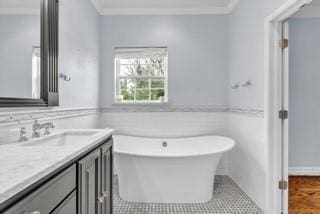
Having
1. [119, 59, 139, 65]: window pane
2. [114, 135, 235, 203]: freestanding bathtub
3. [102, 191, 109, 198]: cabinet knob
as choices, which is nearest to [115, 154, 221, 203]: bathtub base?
[114, 135, 235, 203]: freestanding bathtub

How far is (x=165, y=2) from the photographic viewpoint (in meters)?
3.40

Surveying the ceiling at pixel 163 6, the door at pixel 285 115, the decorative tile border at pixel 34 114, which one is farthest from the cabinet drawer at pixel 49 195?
A: the ceiling at pixel 163 6

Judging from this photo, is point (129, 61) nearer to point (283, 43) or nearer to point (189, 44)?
point (189, 44)

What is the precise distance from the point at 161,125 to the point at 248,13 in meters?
Result: 1.99

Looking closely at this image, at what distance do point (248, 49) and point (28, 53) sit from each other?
2.42m

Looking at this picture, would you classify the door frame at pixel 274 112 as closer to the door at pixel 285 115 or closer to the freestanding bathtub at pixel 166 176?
the door at pixel 285 115

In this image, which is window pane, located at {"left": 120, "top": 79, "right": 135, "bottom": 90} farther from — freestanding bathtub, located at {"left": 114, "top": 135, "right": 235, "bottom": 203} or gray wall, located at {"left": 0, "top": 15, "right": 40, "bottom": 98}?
gray wall, located at {"left": 0, "top": 15, "right": 40, "bottom": 98}

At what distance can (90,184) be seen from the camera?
128cm

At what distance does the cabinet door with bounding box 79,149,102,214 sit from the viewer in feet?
3.75

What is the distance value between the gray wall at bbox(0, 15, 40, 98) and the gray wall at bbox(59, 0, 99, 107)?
55cm

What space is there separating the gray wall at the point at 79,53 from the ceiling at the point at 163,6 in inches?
9.8

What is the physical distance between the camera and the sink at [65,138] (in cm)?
159

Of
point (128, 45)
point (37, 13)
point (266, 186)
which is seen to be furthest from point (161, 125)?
point (37, 13)

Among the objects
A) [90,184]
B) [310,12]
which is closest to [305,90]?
[310,12]
